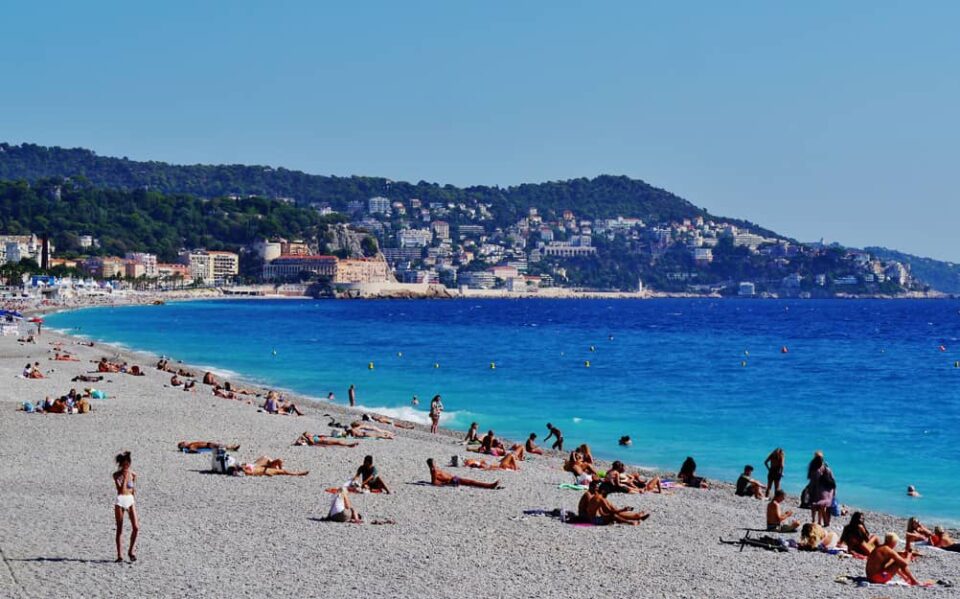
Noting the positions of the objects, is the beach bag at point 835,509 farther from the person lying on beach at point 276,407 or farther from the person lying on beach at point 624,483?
the person lying on beach at point 276,407

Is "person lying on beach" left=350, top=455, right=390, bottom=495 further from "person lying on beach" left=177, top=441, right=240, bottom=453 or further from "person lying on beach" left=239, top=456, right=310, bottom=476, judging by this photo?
"person lying on beach" left=177, top=441, right=240, bottom=453

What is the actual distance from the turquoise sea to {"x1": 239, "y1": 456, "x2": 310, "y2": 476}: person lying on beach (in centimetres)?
809

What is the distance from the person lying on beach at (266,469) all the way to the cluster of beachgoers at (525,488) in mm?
20

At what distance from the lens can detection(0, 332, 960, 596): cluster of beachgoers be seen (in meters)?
12.2

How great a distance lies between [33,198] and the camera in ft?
652

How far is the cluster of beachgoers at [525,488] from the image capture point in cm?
1224

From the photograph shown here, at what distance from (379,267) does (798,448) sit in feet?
581

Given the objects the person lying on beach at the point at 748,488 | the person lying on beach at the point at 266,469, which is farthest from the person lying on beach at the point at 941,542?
the person lying on beach at the point at 266,469

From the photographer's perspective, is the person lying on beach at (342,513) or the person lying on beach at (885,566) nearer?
the person lying on beach at (885,566)

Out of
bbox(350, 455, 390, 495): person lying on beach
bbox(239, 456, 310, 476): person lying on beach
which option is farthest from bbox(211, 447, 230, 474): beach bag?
bbox(350, 455, 390, 495): person lying on beach

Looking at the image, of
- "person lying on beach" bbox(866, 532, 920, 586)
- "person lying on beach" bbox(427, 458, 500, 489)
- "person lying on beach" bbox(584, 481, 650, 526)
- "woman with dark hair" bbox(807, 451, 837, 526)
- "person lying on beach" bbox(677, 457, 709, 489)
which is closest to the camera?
"person lying on beach" bbox(866, 532, 920, 586)

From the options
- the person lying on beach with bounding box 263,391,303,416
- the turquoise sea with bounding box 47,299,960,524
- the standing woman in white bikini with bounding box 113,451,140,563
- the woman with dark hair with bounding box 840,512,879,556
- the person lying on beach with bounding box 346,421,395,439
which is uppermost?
the standing woman in white bikini with bounding box 113,451,140,563

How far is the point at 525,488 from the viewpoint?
16.3 metres

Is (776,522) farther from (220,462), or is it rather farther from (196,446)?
(196,446)
